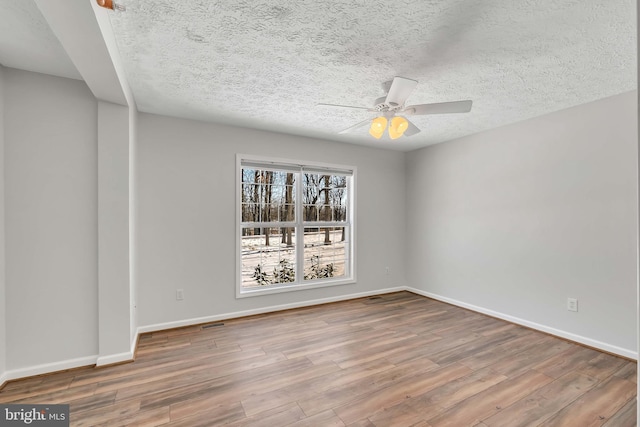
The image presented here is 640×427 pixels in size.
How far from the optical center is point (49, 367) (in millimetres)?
2412

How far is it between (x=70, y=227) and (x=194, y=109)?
1602 millimetres

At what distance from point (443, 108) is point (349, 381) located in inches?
88.4

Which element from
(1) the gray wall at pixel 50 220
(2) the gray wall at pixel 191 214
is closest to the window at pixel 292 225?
(2) the gray wall at pixel 191 214

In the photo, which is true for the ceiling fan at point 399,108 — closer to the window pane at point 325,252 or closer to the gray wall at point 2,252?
the window pane at point 325,252

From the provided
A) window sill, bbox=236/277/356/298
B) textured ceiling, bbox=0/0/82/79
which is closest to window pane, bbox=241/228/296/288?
window sill, bbox=236/277/356/298

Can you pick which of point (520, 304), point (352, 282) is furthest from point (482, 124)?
point (352, 282)

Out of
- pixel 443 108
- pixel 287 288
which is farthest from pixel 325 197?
pixel 443 108

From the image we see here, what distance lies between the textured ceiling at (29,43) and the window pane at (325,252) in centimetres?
311

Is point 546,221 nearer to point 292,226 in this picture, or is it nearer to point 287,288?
point 292,226

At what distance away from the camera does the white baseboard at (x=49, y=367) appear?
2.30 m

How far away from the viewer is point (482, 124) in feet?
12.0

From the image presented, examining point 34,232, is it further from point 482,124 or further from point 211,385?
point 482,124

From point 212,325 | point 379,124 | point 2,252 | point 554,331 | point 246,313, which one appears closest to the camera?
point 2,252

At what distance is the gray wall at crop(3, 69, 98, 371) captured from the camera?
2.31 metres
